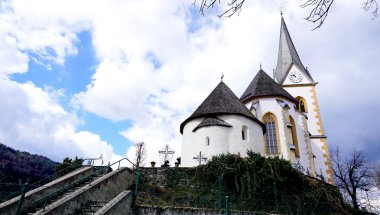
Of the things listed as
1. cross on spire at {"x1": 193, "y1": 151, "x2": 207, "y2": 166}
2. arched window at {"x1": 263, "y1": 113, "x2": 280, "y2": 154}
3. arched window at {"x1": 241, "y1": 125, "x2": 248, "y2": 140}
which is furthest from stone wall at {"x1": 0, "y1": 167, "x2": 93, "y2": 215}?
arched window at {"x1": 263, "y1": 113, "x2": 280, "y2": 154}

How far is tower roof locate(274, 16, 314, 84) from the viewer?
3690 cm

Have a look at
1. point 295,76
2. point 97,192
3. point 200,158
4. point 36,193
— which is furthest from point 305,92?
point 36,193

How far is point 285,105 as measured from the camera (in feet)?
86.0

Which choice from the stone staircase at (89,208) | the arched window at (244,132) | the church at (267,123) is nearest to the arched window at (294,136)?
the church at (267,123)

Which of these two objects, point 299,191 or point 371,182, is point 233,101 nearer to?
point 299,191

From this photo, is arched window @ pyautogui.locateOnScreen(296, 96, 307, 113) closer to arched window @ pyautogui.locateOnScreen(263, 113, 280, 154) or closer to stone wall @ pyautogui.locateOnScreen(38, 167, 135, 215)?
arched window @ pyautogui.locateOnScreen(263, 113, 280, 154)

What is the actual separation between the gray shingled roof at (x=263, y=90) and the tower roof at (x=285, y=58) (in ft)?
22.9

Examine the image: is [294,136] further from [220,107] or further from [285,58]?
[285,58]

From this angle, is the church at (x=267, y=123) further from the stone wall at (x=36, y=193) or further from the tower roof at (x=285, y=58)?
the stone wall at (x=36, y=193)

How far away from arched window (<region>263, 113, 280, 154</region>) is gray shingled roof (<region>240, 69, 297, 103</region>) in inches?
84.0

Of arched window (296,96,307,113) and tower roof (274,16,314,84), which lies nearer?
arched window (296,96,307,113)

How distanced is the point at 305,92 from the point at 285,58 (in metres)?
7.05

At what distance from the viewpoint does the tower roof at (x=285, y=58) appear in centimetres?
3690

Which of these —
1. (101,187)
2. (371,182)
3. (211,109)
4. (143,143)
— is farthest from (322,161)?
(143,143)
